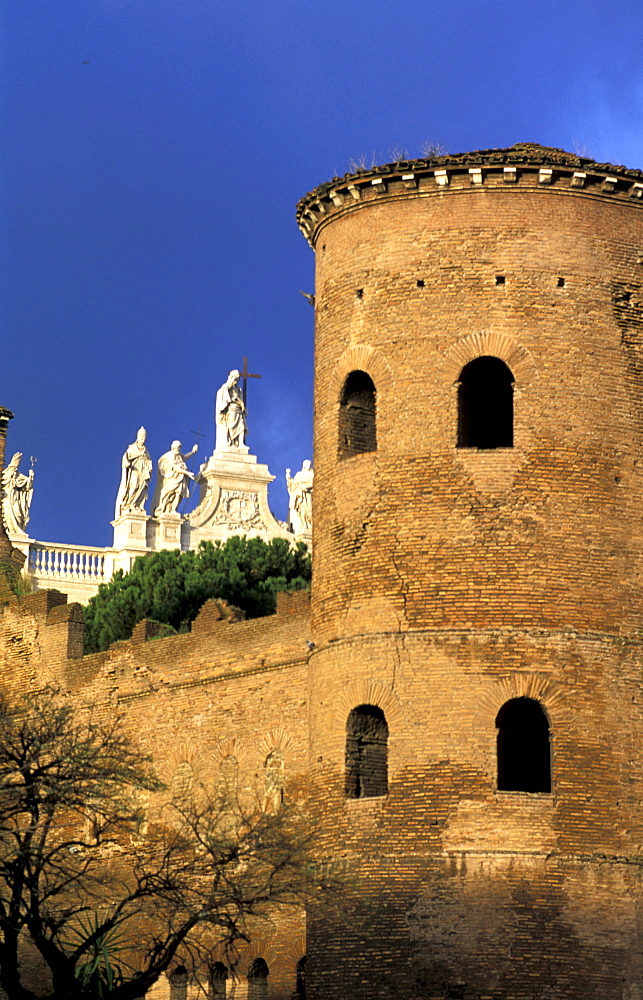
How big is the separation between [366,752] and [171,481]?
55420 mm

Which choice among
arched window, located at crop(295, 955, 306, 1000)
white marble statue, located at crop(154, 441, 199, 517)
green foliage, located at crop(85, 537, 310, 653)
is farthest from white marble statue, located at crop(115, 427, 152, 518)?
arched window, located at crop(295, 955, 306, 1000)

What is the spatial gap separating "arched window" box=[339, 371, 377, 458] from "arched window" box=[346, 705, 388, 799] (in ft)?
12.2

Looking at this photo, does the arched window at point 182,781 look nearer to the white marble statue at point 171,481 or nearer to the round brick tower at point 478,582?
the round brick tower at point 478,582

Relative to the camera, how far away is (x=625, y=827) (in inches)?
1187

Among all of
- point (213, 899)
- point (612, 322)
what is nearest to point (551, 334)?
point (612, 322)

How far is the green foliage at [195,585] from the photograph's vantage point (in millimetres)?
59094

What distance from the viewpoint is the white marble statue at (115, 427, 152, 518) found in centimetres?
8562

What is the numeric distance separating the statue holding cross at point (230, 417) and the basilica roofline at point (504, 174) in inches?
2221

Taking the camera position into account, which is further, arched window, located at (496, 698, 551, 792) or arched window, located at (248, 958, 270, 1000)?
arched window, located at (248, 958, 270, 1000)

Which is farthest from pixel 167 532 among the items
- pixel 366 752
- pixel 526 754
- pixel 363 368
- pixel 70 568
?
pixel 366 752

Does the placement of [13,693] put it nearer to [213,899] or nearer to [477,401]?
[477,401]

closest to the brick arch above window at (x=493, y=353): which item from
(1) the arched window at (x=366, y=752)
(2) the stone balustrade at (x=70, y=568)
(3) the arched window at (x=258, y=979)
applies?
(1) the arched window at (x=366, y=752)

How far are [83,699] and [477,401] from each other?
890 centimetres

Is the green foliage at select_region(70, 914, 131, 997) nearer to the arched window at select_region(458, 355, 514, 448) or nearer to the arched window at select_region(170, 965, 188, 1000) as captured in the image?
the arched window at select_region(170, 965, 188, 1000)
